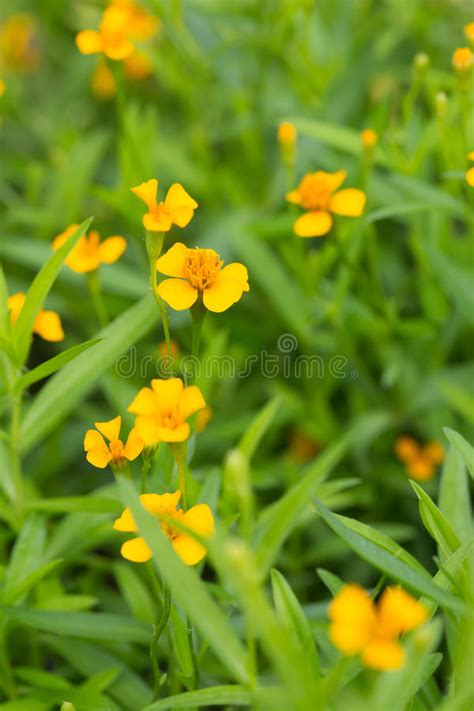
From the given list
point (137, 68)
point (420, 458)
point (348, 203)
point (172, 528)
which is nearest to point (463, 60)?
point (348, 203)

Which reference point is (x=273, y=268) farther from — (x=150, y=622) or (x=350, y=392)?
(x=150, y=622)

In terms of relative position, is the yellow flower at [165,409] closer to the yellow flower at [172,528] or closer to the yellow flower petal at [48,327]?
the yellow flower at [172,528]

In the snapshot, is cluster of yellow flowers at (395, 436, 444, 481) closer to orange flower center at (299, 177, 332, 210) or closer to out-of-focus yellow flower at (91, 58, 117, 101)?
orange flower center at (299, 177, 332, 210)

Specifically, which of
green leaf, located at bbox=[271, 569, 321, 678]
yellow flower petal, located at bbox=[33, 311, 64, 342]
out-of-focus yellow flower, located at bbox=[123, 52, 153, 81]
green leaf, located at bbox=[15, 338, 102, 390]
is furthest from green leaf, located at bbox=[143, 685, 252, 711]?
out-of-focus yellow flower, located at bbox=[123, 52, 153, 81]

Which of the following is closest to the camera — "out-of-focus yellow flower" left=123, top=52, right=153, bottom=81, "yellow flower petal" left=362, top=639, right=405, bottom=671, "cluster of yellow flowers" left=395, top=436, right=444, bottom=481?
"yellow flower petal" left=362, top=639, right=405, bottom=671

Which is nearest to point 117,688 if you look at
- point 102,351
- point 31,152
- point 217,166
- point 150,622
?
point 150,622
